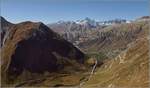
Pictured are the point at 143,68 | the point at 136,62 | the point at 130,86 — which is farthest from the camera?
the point at 136,62

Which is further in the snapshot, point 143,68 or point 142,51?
point 142,51

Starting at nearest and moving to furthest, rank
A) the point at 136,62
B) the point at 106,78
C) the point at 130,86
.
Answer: the point at 130,86 → the point at 136,62 → the point at 106,78

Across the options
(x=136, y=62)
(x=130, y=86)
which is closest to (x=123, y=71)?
(x=136, y=62)

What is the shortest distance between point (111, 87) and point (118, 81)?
1167 centimetres

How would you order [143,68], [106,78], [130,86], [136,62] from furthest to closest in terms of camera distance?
[106,78], [136,62], [143,68], [130,86]

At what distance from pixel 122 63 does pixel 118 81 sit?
104 feet

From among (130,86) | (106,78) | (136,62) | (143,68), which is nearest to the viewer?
(130,86)

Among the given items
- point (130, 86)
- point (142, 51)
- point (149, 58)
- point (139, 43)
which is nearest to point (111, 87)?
point (130, 86)

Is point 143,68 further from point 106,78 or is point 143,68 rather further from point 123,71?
point 106,78

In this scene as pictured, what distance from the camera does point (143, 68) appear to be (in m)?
162

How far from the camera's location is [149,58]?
534 feet

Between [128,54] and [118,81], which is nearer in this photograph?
[118,81]

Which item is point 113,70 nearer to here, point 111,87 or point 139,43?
point 139,43

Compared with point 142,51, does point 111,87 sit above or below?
below
